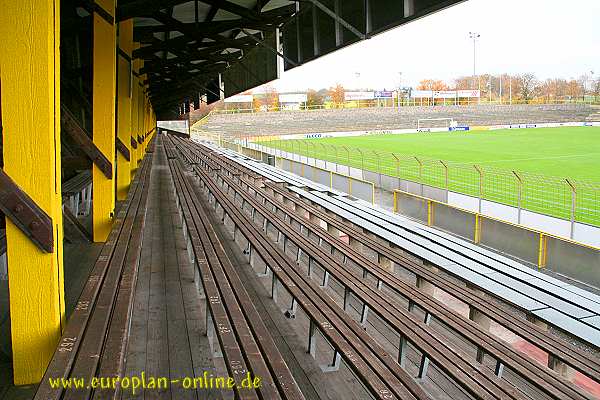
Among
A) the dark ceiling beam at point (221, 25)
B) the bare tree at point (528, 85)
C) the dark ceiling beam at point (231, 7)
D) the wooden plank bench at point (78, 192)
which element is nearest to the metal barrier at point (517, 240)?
the dark ceiling beam at point (221, 25)

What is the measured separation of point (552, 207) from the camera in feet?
54.9

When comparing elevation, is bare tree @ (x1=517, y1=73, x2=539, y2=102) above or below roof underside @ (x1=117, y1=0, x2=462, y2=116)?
above

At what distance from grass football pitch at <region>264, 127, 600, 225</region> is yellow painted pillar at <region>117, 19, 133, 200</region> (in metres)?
7.87

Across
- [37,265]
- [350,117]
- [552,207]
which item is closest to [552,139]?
[350,117]

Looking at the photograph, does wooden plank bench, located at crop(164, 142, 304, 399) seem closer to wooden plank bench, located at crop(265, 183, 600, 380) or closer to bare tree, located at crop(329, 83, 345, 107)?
wooden plank bench, located at crop(265, 183, 600, 380)

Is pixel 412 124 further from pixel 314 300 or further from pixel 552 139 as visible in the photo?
pixel 314 300

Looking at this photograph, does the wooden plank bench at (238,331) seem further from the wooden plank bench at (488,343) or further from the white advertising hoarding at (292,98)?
the white advertising hoarding at (292,98)

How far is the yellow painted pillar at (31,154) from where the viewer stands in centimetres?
259

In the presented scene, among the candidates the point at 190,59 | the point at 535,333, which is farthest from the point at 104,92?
the point at 190,59

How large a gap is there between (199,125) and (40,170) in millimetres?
57870

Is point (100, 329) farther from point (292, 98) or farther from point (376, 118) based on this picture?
point (292, 98)

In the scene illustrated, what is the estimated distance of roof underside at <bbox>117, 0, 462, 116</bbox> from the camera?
21.9 feet

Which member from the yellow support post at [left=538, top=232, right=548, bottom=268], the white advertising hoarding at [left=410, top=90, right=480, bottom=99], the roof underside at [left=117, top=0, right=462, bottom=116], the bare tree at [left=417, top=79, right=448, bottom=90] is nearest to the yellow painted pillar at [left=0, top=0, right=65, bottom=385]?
the roof underside at [left=117, top=0, right=462, bottom=116]

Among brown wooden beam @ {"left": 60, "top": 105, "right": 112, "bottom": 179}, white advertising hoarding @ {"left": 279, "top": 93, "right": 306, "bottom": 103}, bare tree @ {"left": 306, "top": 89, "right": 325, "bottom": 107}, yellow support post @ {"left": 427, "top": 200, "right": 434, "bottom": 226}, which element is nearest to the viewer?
brown wooden beam @ {"left": 60, "top": 105, "right": 112, "bottom": 179}
